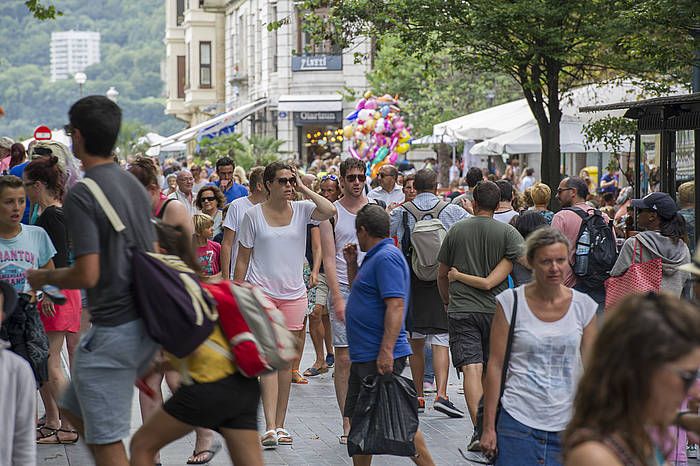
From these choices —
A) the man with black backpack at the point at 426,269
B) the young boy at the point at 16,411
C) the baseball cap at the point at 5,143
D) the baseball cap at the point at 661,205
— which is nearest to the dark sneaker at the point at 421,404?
the man with black backpack at the point at 426,269

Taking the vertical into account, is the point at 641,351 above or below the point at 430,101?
below

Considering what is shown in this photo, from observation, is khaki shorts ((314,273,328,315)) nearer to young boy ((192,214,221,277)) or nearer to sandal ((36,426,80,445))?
young boy ((192,214,221,277))

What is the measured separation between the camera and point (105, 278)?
5.42m

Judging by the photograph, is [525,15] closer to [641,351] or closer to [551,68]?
[551,68]

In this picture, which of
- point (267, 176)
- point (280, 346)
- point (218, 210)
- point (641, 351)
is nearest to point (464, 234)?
point (267, 176)

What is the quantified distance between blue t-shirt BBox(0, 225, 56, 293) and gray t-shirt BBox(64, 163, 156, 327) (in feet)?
8.92

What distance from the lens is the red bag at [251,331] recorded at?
5.45 metres

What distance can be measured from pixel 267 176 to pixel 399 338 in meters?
2.02

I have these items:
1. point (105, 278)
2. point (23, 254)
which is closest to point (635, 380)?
point (105, 278)

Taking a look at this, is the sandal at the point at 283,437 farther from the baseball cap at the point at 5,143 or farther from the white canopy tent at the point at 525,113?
the white canopy tent at the point at 525,113

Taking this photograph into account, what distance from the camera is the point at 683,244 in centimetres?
879

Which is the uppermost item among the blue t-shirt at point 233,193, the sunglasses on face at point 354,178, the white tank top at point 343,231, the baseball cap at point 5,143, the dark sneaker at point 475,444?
the baseball cap at point 5,143

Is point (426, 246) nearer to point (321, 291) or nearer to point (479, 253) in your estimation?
point (479, 253)

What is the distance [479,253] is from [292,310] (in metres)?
1.37
